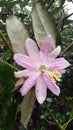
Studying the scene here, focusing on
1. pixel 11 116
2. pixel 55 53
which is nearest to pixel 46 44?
pixel 55 53

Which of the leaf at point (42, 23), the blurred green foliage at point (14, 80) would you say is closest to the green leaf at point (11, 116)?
the blurred green foliage at point (14, 80)

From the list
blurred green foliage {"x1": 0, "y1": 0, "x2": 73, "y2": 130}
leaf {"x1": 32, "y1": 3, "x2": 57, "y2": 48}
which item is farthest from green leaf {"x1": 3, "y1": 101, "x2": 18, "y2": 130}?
leaf {"x1": 32, "y1": 3, "x2": 57, "y2": 48}

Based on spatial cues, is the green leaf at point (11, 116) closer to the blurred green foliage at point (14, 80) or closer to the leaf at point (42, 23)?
the blurred green foliage at point (14, 80)

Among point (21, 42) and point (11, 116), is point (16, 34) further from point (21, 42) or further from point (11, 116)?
point (11, 116)

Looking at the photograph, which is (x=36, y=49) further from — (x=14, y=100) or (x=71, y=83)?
(x=71, y=83)

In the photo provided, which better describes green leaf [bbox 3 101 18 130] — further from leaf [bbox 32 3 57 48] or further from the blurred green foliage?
leaf [bbox 32 3 57 48]

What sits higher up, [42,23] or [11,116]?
[42,23]
